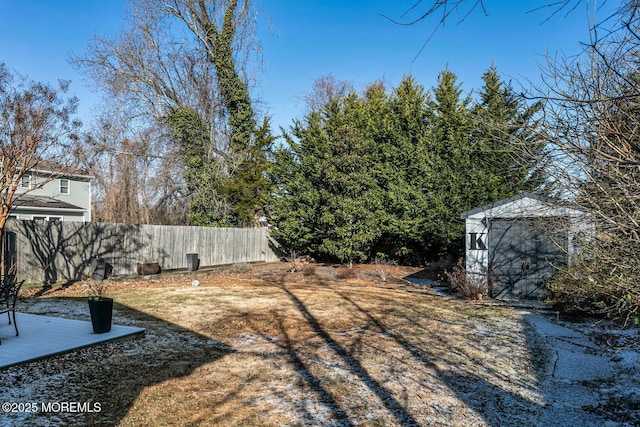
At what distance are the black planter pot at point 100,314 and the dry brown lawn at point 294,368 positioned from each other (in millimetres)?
445

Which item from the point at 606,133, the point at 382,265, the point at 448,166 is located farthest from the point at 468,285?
the point at 606,133

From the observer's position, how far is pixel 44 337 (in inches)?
204

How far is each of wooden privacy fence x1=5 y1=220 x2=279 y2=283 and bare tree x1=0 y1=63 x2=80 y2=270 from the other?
3.67ft

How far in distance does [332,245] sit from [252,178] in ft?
20.1

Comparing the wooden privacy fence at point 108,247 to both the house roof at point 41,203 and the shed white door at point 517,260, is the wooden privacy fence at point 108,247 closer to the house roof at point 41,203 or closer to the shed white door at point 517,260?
the house roof at point 41,203

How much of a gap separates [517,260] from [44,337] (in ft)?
33.7

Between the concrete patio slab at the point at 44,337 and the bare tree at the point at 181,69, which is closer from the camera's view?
the concrete patio slab at the point at 44,337

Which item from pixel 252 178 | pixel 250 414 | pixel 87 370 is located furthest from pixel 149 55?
pixel 250 414

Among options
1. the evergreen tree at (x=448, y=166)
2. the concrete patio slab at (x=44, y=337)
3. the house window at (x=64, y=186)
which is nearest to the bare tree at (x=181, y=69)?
the house window at (x=64, y=186)

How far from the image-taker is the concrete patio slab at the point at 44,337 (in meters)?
4.45

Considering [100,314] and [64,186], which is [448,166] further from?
[64,186]

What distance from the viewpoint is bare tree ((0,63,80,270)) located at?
8.77 metres

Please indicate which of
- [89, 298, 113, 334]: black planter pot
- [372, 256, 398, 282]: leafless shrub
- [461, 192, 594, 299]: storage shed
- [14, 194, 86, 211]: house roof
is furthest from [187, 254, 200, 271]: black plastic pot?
[461, 192, 594, 299]: storage shed

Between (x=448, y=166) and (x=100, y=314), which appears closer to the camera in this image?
(x=100, y=314)
